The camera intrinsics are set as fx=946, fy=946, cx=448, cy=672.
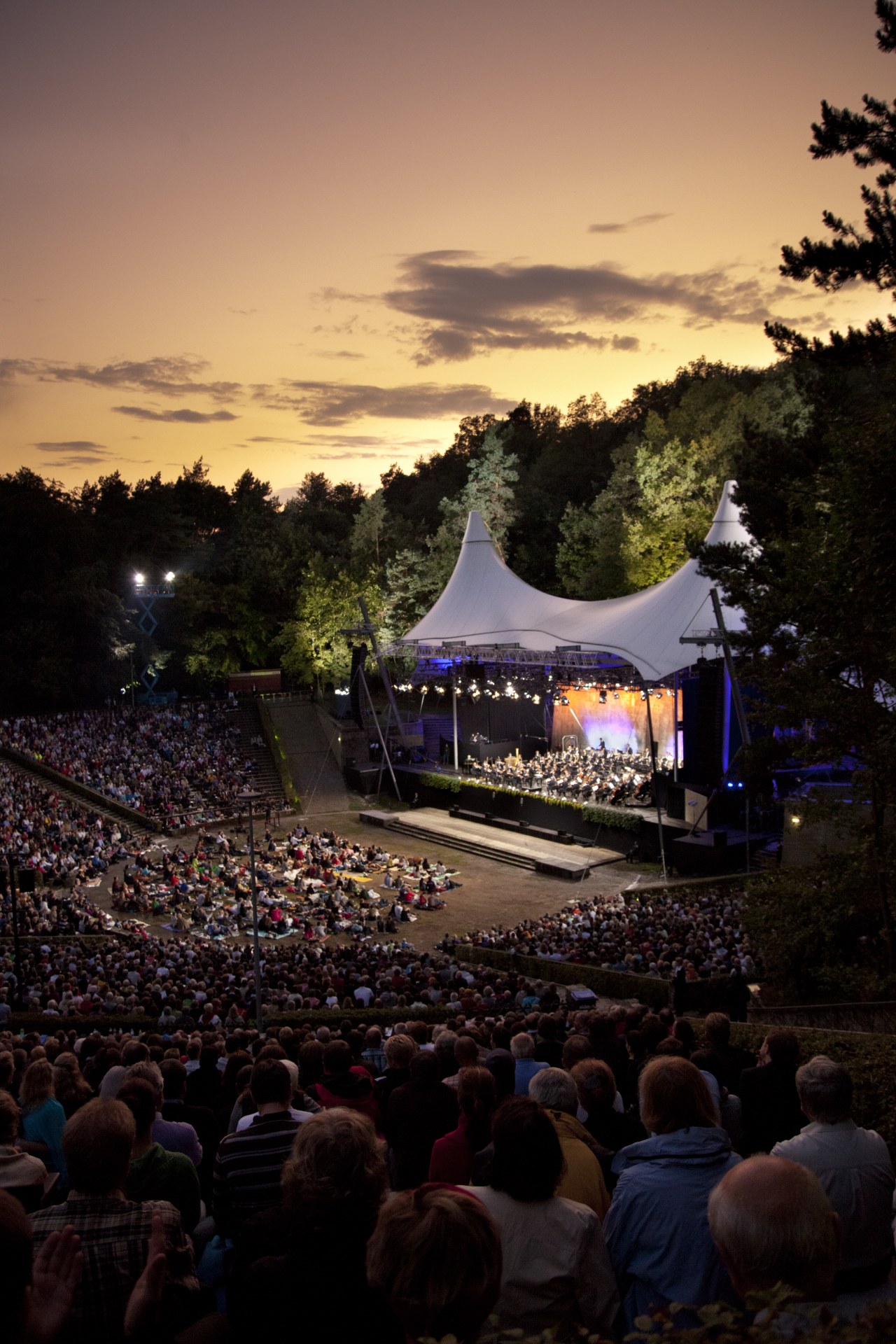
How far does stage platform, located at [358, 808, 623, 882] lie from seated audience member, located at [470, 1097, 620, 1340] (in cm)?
1908

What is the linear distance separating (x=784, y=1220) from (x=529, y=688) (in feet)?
96.8

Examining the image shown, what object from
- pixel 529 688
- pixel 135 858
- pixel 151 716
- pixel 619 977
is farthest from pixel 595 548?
pixel 619 977

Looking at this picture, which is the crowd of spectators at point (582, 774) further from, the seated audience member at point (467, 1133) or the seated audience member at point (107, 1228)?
the seated audience member at point (107, 1228)

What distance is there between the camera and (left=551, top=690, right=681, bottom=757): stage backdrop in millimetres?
27984

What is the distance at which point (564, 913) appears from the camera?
1689 cm

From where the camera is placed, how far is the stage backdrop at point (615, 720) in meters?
28.0

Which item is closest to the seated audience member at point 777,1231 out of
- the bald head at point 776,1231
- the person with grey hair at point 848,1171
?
the bald head at point 776,1231

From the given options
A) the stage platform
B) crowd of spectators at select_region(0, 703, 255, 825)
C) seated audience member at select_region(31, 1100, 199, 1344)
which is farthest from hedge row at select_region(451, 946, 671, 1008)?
crowd of spectators at select_region(0, 703, 255, 825)

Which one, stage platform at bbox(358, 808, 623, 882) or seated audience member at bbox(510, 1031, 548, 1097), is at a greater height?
seated audience member at bbox(510, 1031, 548, 1097)

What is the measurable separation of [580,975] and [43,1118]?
906cm

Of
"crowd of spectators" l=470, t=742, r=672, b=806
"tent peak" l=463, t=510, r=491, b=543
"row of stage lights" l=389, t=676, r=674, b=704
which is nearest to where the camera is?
"crowd of spectators" l=470, t=742, r=672, b=806

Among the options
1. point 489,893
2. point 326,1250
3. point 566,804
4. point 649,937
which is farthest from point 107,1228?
point 566,804

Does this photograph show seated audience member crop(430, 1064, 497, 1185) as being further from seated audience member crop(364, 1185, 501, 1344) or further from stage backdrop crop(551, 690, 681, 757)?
stage backdrop crop(551, 690, 681, 757)

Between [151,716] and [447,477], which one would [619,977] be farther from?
[447,477]
